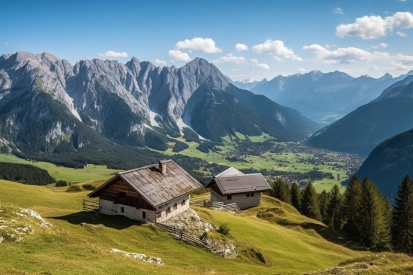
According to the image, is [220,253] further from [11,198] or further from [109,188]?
[11,198]

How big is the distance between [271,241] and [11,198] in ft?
156

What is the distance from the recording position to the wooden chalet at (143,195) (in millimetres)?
49219

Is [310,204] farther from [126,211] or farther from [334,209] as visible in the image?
[126,211]

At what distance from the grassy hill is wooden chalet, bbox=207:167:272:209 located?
35.9 feet

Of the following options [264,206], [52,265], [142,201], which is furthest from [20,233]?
[264,206]

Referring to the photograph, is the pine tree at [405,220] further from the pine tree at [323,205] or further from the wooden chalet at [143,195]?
the wooden chalet at [143,195]

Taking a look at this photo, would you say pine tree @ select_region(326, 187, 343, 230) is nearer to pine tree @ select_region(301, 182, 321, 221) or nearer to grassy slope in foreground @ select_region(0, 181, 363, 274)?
pine tree @ select_region(301, 182, 321, 221)

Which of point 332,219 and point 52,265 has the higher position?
point 52,265

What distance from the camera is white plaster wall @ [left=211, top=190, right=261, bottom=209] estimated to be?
91.4 metres

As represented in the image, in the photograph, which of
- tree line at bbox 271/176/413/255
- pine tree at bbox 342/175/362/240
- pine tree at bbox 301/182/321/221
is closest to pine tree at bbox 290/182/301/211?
pine tree at bbox 301/182/321/221

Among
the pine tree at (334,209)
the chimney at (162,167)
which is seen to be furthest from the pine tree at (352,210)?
the chimney at (162,167)

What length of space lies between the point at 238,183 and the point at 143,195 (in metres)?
→ 49.4

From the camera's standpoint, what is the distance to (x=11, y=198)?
2409 inches

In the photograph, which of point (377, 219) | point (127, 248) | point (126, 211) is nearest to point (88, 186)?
point (126, 211)
